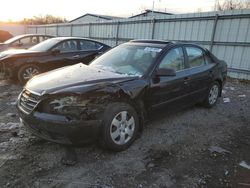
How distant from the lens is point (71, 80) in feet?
11.5

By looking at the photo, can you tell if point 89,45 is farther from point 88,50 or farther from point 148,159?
point 148,159

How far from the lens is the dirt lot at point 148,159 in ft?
9.79

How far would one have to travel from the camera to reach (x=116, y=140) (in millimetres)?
3527

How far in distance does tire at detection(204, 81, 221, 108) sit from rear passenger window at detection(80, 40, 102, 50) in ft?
14.8

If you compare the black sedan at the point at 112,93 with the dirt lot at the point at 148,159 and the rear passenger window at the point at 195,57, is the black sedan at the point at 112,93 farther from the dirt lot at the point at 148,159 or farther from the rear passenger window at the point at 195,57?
the dirt lot at the point at 148,159

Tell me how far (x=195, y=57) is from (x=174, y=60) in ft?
2.82

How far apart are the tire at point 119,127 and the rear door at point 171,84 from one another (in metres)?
0.52

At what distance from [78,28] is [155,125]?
16.3 m

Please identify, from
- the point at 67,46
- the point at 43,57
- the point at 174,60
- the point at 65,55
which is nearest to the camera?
the point at 174,60

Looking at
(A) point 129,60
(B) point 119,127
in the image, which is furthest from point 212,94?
(B) point 119,127

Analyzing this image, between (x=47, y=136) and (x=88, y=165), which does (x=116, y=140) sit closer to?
(x=88, y=165)

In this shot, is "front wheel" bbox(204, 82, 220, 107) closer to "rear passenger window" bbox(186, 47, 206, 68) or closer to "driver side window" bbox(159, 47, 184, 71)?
"rear passenger window" bbox(186, 47, 206, 68)

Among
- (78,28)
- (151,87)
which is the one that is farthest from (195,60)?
(78,28)

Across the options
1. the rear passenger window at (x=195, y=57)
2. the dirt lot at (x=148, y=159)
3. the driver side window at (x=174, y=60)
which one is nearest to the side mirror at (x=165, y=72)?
the driver side window at (x=174, y=60)
